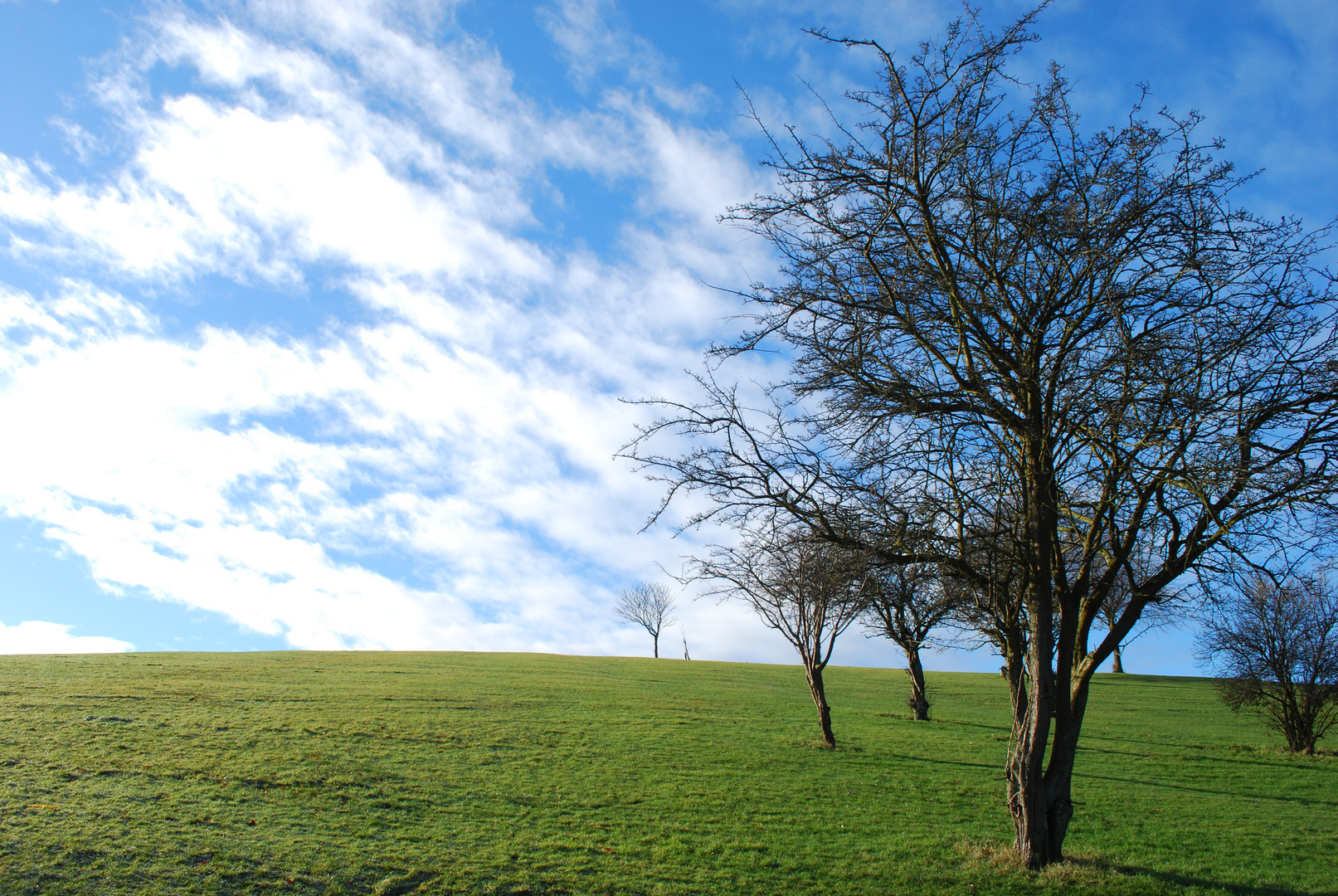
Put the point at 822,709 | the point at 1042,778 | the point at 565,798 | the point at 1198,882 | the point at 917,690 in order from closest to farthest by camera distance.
Answer: the point at 1042,778 → the point at 1198,882 → the point at 565,798 → the point at 822,709 → the point at 917,690

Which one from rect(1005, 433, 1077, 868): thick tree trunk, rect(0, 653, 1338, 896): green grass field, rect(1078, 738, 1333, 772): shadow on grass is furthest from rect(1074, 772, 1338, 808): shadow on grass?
rect(1005, 433, 1077, 868): thick tree trunk

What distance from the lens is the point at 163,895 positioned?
8453 millimetres

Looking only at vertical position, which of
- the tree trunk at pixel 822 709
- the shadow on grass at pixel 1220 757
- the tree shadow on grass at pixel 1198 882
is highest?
the tree trunk at pixel 822 709

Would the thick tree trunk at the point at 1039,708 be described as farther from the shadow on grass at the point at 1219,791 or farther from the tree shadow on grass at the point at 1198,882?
the shadow on grass at the point at 1219,791

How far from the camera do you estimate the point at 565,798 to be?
44.4 ft

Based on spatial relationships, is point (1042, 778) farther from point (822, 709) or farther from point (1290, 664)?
point (1290, 664)

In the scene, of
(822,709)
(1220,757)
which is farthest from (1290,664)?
(822,709)

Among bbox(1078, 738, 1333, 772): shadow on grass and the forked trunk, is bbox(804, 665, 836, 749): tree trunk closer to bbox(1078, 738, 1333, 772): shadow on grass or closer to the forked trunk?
bbox(1078, 738, 1333, 772): shadow on grass

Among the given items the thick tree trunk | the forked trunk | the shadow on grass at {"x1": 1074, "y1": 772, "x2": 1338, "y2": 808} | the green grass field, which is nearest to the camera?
the thick tree trunk

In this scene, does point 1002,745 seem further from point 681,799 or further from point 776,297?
point 776,297

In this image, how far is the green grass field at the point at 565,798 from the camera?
954cm

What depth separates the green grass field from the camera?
9539mm

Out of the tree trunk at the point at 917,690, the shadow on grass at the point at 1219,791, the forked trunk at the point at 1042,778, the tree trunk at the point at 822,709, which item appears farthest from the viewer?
the tree trunk at the point at 917,690

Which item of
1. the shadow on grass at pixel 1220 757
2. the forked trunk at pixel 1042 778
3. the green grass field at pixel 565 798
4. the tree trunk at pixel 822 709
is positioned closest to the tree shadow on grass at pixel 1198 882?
the green grass field at pixel 565 798
